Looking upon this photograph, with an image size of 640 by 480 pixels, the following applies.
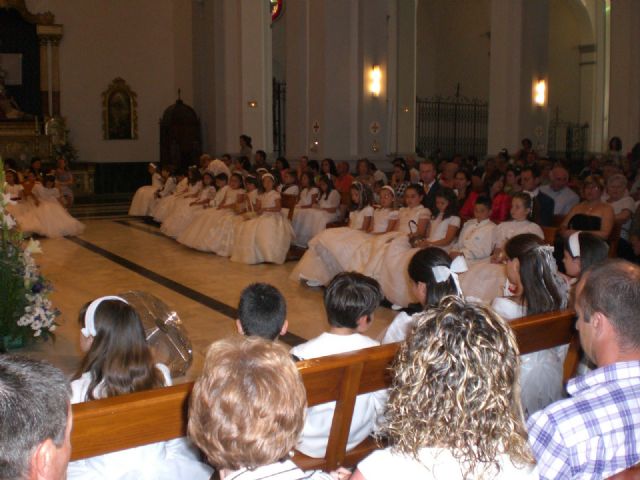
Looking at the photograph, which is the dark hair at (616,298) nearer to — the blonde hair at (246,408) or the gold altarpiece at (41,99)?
the blonde hair at (246,408)

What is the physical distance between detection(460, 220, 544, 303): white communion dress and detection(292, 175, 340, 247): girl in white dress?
4.24 meters

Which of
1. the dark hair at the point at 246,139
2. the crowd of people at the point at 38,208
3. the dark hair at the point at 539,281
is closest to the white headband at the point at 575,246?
the dark hair at the point at 539,281

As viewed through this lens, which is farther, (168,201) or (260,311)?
(168,201)

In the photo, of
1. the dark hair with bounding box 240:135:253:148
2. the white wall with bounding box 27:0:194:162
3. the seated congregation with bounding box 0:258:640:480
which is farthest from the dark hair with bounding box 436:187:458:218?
the white wall with bounding box 27:0:194:162

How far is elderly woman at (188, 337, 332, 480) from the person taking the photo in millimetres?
1840

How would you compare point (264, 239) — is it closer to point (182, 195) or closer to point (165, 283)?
point (165, 283)

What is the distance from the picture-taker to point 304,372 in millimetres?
2922

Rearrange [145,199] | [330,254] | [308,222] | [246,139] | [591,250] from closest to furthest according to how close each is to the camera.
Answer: [591,250]
[330,254]
[308,222]
[246,139]
[145,199]

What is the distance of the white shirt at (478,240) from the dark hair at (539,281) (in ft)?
12.9

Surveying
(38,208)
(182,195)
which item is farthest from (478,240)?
(38,208)

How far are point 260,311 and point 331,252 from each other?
605cm

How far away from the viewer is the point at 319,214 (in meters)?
12.1

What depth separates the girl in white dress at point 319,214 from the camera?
12008mm

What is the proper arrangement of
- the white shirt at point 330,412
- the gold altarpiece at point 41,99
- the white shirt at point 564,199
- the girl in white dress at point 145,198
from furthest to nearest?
the gold altarpiece at point 41,99
the girl in white dress at point 145,198
the white shirt at point 564,199
the white shirt at point 330,412
